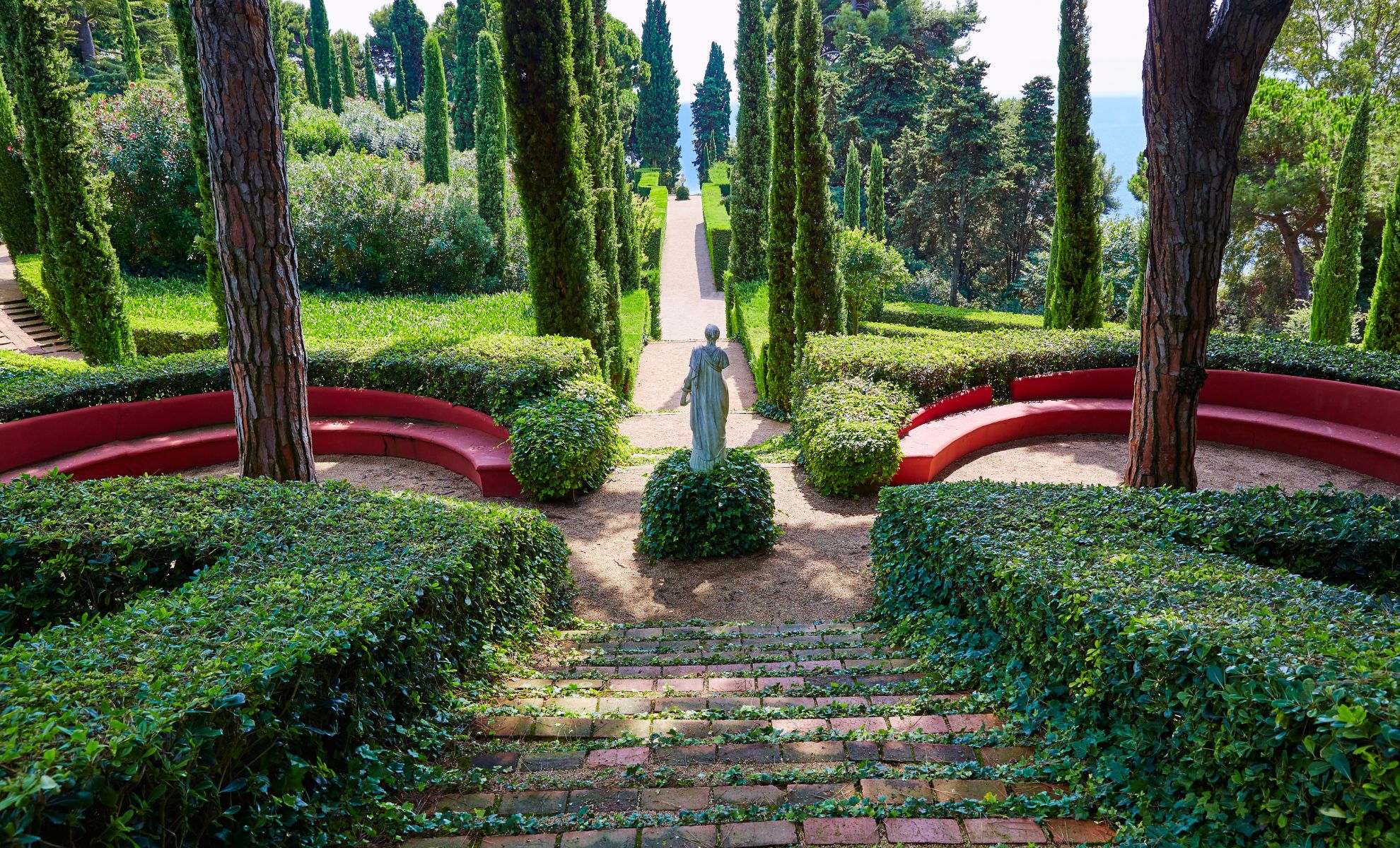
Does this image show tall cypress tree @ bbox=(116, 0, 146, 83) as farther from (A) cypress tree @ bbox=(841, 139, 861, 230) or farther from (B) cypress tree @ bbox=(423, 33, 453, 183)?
(A) cypress tree @ bbox=(841, 139, 861, 230)

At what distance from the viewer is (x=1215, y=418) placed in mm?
9820

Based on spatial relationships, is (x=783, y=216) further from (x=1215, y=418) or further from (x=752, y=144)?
(x=752, y=144)

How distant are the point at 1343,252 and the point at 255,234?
17308mm

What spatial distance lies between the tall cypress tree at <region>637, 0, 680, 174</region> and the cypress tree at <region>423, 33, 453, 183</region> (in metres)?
27.3

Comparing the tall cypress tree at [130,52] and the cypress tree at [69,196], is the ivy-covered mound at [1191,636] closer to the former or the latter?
the cypress tree at [69,196]

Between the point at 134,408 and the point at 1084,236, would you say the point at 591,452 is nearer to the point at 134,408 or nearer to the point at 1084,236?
the point at 134,408

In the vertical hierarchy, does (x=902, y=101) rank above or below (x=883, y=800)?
above

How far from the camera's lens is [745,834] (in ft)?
8.99

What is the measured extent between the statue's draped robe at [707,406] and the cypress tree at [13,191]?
17.4 meters

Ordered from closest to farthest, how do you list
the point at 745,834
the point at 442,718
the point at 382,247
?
the point at 745,834
the point at 442,718
the point at 382,247

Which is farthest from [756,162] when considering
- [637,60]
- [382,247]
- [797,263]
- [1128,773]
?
[637,60]

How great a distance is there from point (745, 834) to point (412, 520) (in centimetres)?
298

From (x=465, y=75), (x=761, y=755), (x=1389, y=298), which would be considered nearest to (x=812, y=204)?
(x=1389, y=298)

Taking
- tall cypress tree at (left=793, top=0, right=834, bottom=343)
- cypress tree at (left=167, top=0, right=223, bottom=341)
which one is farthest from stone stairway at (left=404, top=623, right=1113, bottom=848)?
tall cypress tree at (left=793, top=0, right=834, bottom=343)
